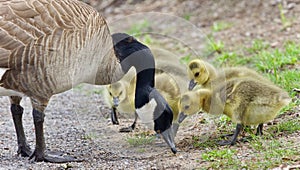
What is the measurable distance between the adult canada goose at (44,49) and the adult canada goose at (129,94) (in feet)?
2.55

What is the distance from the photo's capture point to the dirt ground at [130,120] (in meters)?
5.25

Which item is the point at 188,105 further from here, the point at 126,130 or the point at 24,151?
the point at 24,151

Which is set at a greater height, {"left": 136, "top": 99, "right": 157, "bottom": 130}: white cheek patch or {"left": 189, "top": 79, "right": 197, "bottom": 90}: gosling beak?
{"left": 189, "top": 79, "right": 197, "bottom": 90}: gosling beak

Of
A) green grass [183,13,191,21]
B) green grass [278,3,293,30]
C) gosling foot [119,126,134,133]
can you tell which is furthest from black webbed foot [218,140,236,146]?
green grass [183,13,191,21]

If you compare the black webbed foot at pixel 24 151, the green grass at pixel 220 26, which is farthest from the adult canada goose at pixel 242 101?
the green grass at pixel 220 26

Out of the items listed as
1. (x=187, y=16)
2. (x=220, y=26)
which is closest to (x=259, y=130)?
(x=220, y=26)

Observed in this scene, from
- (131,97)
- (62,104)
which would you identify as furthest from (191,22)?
(131,97)

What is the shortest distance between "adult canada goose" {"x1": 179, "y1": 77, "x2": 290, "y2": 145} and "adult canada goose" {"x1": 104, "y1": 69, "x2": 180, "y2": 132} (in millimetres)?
212

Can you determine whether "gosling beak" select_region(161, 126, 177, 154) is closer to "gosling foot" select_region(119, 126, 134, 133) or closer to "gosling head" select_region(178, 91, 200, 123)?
"gosling head" select_region(178, 91, 200, 123)

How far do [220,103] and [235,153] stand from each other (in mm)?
645

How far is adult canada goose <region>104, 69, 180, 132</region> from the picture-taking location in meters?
5.80

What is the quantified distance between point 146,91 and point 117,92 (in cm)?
88

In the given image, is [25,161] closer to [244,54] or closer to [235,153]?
[235,153]

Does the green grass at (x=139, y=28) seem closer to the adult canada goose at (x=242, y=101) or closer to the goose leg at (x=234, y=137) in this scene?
the adult canada goose at (x=242, y=101)
